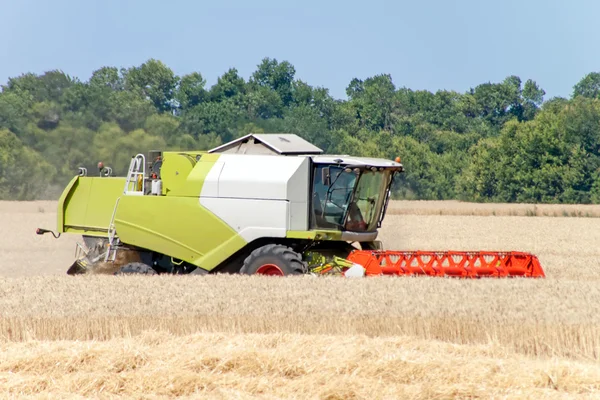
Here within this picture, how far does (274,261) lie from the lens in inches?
531

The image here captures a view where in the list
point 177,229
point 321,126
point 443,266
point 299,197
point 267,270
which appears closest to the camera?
point 443,266

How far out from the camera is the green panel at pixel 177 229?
46.4 ft

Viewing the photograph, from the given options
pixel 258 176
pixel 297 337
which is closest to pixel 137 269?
pixel 258 176

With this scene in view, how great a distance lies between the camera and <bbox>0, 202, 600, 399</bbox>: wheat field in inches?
317

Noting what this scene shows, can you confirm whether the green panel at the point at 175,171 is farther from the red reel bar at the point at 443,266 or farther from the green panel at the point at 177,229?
the red reel bar at the point at 443,266

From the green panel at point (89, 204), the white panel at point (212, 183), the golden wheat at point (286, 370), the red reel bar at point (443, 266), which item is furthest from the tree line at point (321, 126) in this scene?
the golden wheat at point (286, 370)

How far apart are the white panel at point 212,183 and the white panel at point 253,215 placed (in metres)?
0.09

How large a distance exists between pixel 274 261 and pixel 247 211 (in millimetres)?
920

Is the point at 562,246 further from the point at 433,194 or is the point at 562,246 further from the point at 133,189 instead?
the point at 433,194

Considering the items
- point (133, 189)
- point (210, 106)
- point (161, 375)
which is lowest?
point (161, 375)

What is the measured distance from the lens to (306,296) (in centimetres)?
1127

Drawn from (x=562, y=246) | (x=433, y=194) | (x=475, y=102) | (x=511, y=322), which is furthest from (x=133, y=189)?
(x=475, y=102)

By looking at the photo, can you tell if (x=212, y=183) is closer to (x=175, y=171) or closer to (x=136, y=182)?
(x=175, y=171)

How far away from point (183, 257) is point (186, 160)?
4.64 ft
